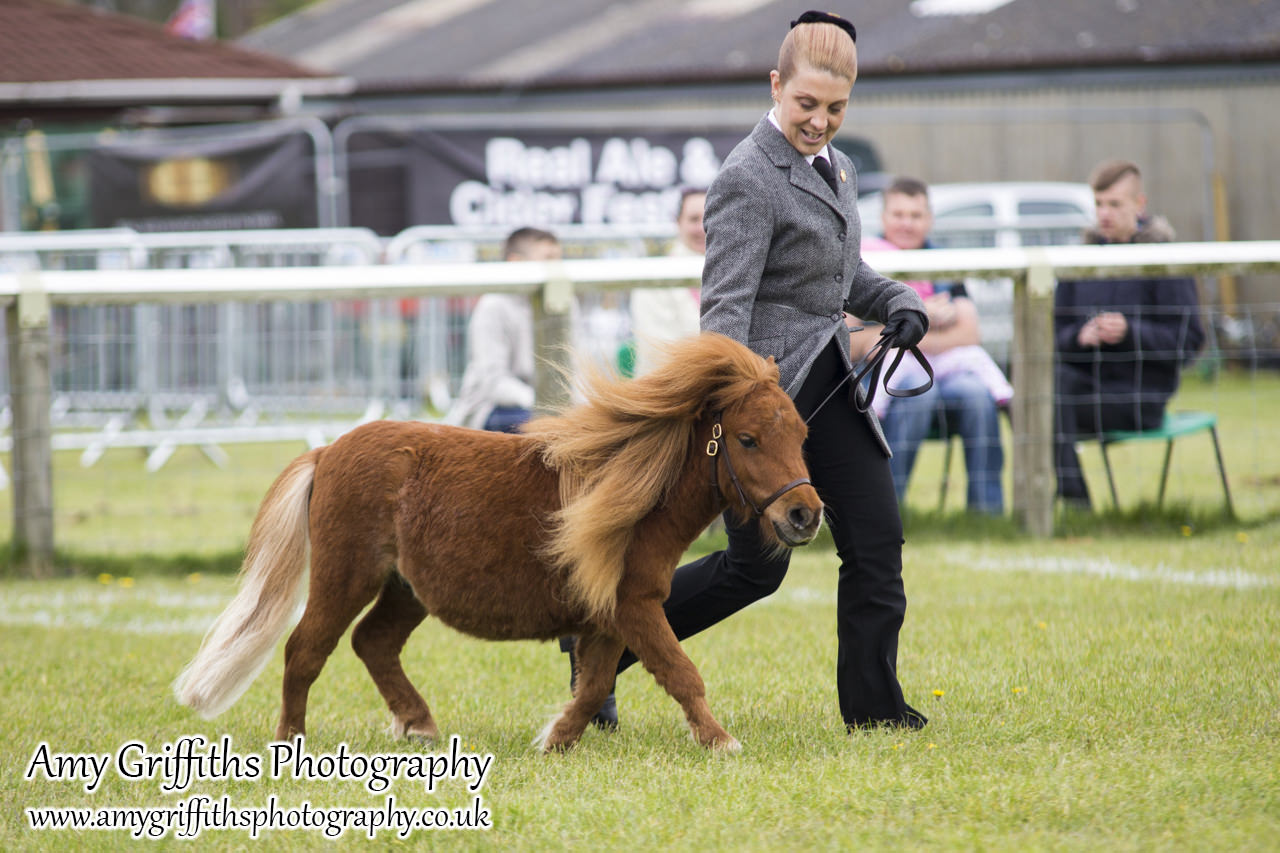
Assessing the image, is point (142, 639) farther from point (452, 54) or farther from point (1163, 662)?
point (452, 54)

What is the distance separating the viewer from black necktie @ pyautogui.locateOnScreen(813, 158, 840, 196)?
434 centimetres

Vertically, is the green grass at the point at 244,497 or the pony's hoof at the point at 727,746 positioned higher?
the pony's hoof at the point at 727,746

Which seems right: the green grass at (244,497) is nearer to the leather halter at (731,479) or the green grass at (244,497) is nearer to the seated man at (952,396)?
the seated man at (952,396)

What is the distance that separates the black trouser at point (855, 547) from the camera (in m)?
4.44

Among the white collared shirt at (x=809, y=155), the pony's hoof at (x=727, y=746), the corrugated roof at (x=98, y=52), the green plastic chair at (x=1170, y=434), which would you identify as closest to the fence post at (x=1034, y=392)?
the green plastic chair at (x=1170, y=434)

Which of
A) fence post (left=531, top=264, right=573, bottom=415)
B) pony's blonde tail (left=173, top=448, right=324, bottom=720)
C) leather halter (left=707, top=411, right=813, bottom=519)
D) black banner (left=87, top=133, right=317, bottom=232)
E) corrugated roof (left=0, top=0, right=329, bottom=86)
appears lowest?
pony's blonde tail (left=173, top=448, right=324, bottom=720)

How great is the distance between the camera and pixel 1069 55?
841 inches

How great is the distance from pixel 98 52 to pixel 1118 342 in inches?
457

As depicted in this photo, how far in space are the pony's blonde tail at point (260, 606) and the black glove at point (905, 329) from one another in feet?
6.34

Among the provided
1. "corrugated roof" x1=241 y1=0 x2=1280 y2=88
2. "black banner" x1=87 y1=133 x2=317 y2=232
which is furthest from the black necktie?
"corrugated roof" x1=241 y1=0 x2=1280 y2=88

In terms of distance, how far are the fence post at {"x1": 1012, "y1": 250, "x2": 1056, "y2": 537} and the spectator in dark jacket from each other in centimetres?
33

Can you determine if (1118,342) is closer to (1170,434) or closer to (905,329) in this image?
(1170,434)

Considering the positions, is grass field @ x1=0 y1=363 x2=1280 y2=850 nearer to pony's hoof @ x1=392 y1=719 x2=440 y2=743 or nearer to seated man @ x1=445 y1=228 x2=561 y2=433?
pony's hoof @ x1=392 y1=719 x2=440 y2=743

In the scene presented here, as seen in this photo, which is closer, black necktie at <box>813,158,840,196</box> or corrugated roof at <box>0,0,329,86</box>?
black necktie at <box>813,158,840,196</box>
